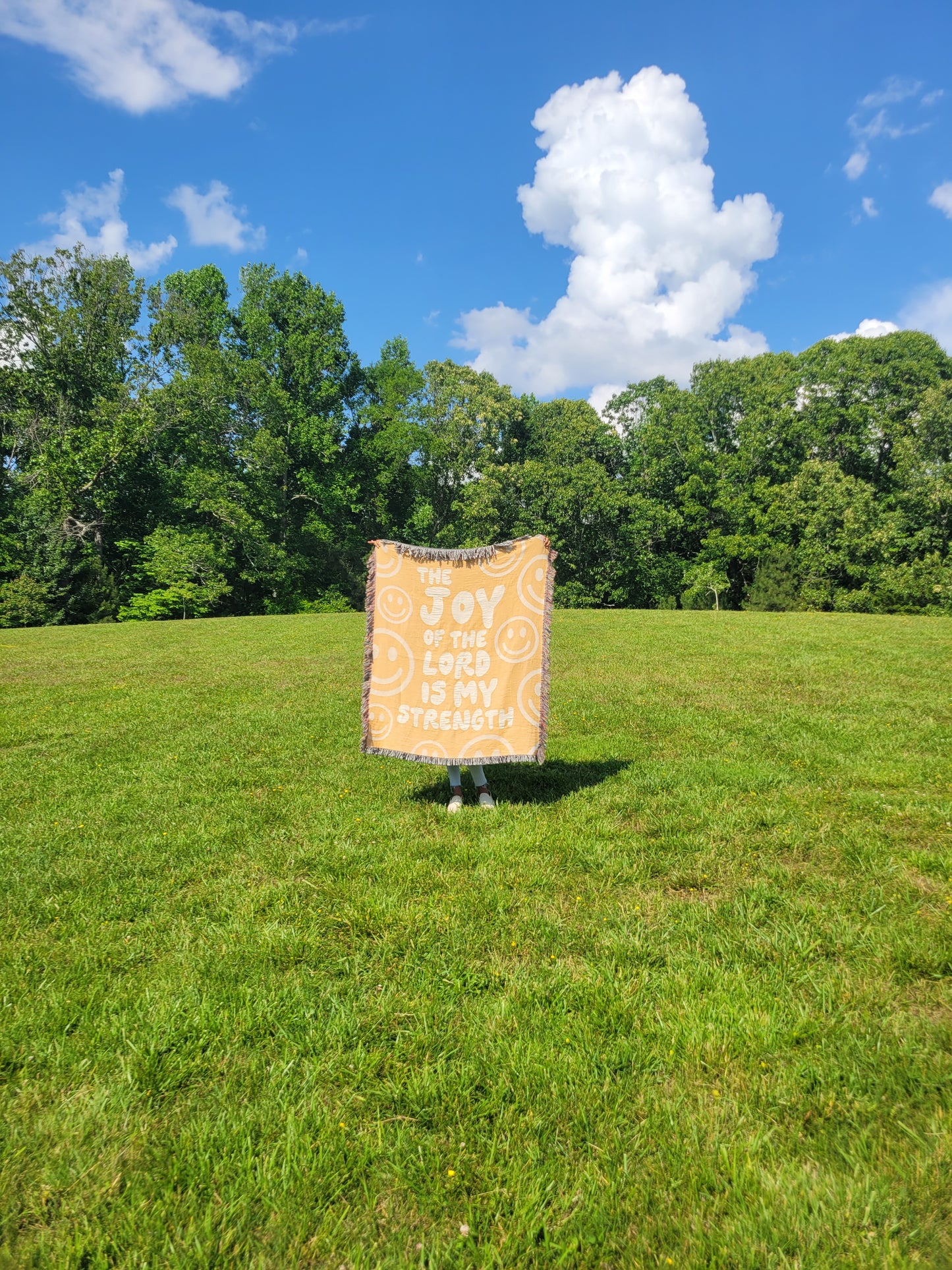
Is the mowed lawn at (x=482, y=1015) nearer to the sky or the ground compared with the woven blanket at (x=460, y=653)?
nearer to the ground

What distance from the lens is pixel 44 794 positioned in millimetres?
6762

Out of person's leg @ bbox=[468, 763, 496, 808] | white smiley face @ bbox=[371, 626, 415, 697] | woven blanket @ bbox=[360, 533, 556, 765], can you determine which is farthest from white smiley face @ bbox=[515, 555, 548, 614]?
person's leg @ bbox=[468, 763, 496, 808]

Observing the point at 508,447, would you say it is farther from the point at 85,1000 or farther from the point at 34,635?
the point at 85,1000

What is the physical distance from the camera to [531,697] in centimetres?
603

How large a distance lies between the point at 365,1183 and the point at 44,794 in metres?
6.08

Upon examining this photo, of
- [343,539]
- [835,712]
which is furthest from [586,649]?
[343,539]

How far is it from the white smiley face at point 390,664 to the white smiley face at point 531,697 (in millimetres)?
1091

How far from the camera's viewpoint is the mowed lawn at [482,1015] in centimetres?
224

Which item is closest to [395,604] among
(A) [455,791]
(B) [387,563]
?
(B) [387,563]

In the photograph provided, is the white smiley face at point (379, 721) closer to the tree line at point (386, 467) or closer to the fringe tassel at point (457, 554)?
the fringe tassel at point (457, 554)

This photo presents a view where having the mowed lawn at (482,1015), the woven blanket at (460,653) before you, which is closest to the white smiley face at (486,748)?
the woven blanket at (460,653)

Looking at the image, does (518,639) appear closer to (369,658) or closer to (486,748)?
(486,748)

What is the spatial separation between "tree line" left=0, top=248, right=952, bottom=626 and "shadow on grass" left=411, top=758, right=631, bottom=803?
30.1 meters

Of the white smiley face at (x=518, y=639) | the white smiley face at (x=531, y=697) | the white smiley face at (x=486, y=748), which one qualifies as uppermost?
the white smiley face at (x=518, y=639)
